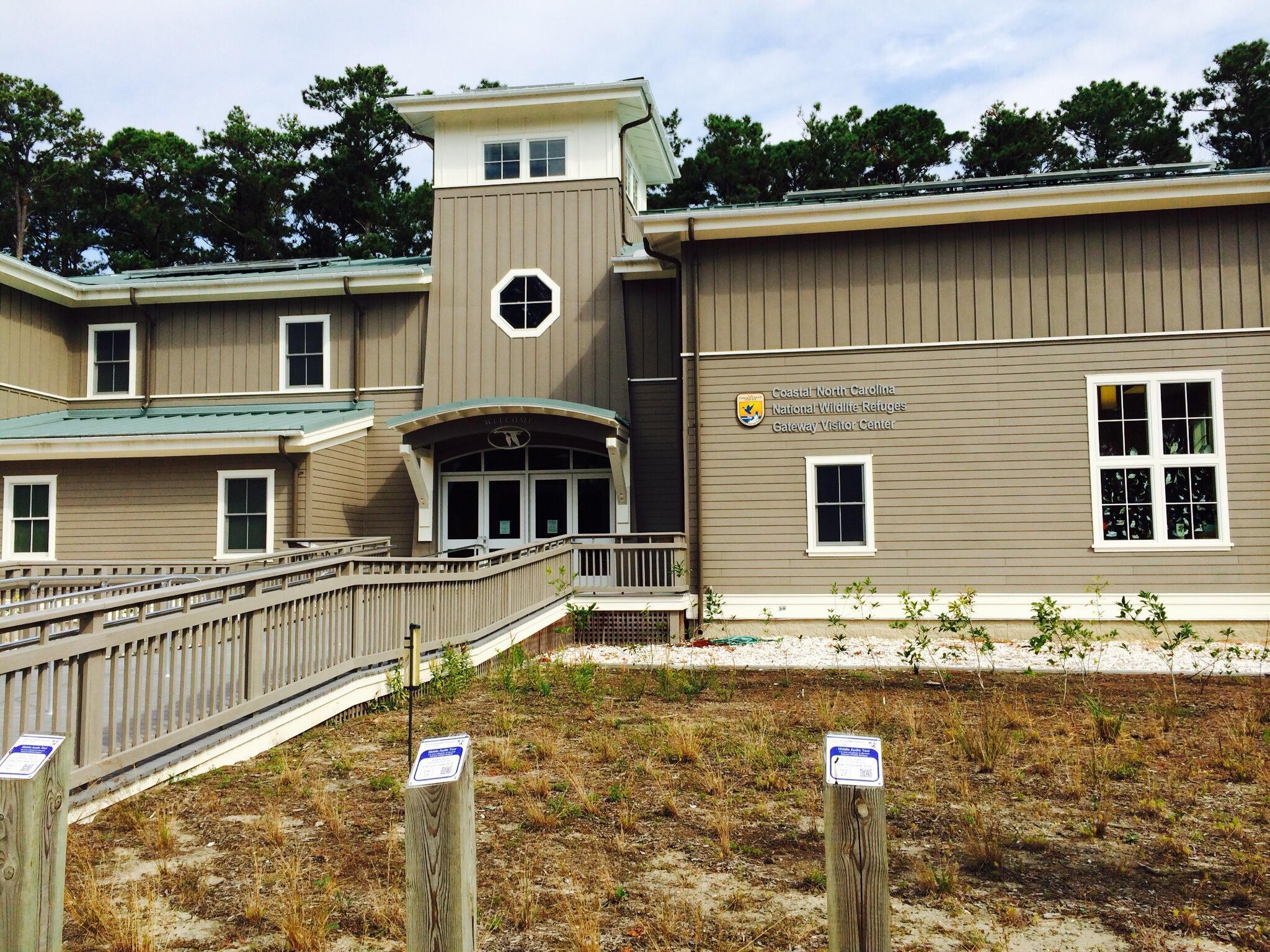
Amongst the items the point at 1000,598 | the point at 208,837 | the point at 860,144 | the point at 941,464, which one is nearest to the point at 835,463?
the point at 941,464

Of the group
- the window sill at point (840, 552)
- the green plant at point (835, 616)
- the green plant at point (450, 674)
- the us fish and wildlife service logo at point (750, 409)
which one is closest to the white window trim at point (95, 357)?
the us fish and wildlife service logo at point (750, 409)

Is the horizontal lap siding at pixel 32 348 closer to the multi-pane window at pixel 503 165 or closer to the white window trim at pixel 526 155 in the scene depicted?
the white window trim at pixel 526 155

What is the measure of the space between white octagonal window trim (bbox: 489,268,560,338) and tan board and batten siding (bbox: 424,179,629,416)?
0.11 m

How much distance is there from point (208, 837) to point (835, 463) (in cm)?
1103

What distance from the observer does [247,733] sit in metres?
6.46

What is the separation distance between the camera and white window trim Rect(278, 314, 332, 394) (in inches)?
704

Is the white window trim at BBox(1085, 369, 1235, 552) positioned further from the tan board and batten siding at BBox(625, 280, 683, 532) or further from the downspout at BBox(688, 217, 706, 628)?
the tan board and batten siding at BBox(625, 280, 683, 532)

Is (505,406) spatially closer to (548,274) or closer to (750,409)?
(548,274)

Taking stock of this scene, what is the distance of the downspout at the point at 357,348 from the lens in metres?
17.7

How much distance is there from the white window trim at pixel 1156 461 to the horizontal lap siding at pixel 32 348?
729 inches

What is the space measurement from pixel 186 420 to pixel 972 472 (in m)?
13.5

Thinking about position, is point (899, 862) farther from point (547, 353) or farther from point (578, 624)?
point (547, 353)

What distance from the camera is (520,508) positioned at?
17125 mm

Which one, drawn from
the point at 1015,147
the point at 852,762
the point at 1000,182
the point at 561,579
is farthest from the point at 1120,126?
the point at 852,762
